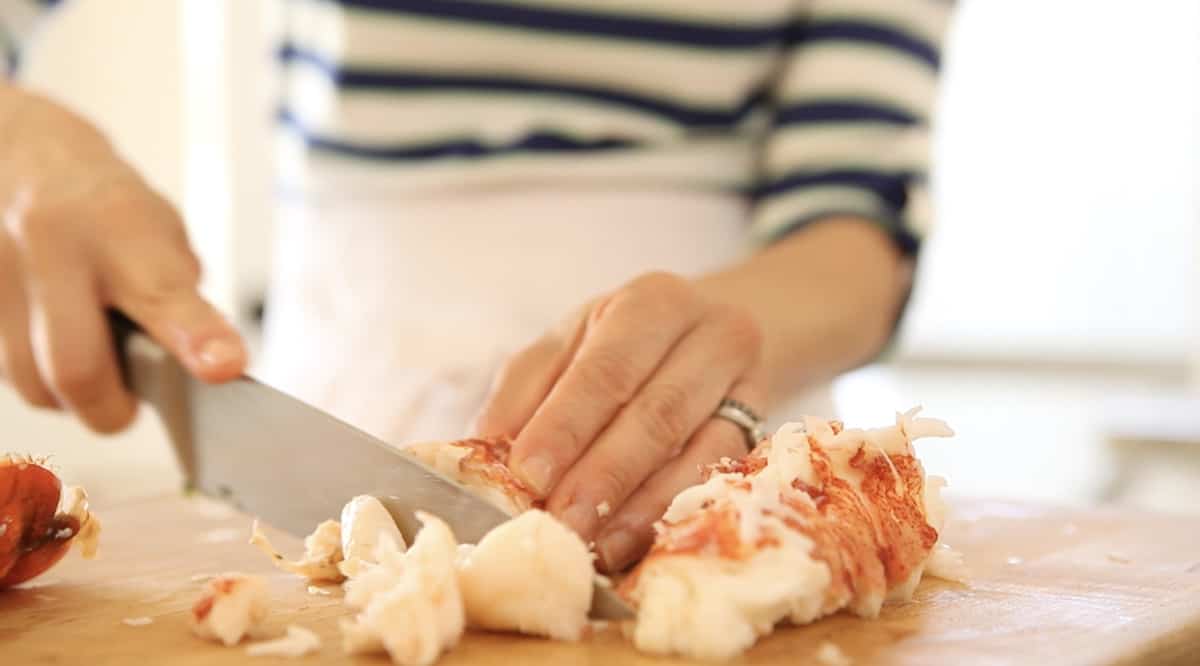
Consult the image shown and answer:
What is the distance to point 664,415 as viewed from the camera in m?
0.96

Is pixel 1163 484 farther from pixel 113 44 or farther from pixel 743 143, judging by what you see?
pixel 113 44

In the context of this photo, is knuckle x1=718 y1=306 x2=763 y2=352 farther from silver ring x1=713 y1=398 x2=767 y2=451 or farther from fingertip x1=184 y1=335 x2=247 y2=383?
fingertip x1=184 y1=335 x2=247 y2=383

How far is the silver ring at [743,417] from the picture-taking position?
1026 millimetres

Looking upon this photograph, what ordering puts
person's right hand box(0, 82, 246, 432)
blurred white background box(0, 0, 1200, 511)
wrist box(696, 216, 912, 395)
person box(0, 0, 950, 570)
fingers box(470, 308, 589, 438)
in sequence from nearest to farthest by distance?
fingers box(470, 308, 589, 438) → person's right hand box(0, 82, 246, 432) → wrist box(696, 216, 912, 395) → person box(0, 0, 950, 570) → blurred white background box(0, 0, 1200, 511)

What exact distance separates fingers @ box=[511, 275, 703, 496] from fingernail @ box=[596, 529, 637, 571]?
0.05 meters

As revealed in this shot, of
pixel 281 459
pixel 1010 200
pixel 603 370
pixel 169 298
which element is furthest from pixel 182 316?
pixel 1010 200

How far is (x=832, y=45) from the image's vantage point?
1.54 meters

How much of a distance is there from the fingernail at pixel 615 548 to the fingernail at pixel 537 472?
0.05 metres

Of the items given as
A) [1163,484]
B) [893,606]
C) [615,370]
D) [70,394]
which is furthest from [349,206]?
[1163,484]

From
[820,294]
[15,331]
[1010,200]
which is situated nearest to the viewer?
[15,331]

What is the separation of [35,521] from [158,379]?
0.28m

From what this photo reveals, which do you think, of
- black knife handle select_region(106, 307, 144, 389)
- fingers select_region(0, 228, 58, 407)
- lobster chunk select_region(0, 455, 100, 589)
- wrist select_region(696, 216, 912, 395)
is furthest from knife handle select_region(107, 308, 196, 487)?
wrist select_region(696, 216, 912, 395)

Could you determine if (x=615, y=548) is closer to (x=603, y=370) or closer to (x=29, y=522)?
(x=603, y=370)

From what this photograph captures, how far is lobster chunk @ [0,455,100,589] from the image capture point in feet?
2.76
